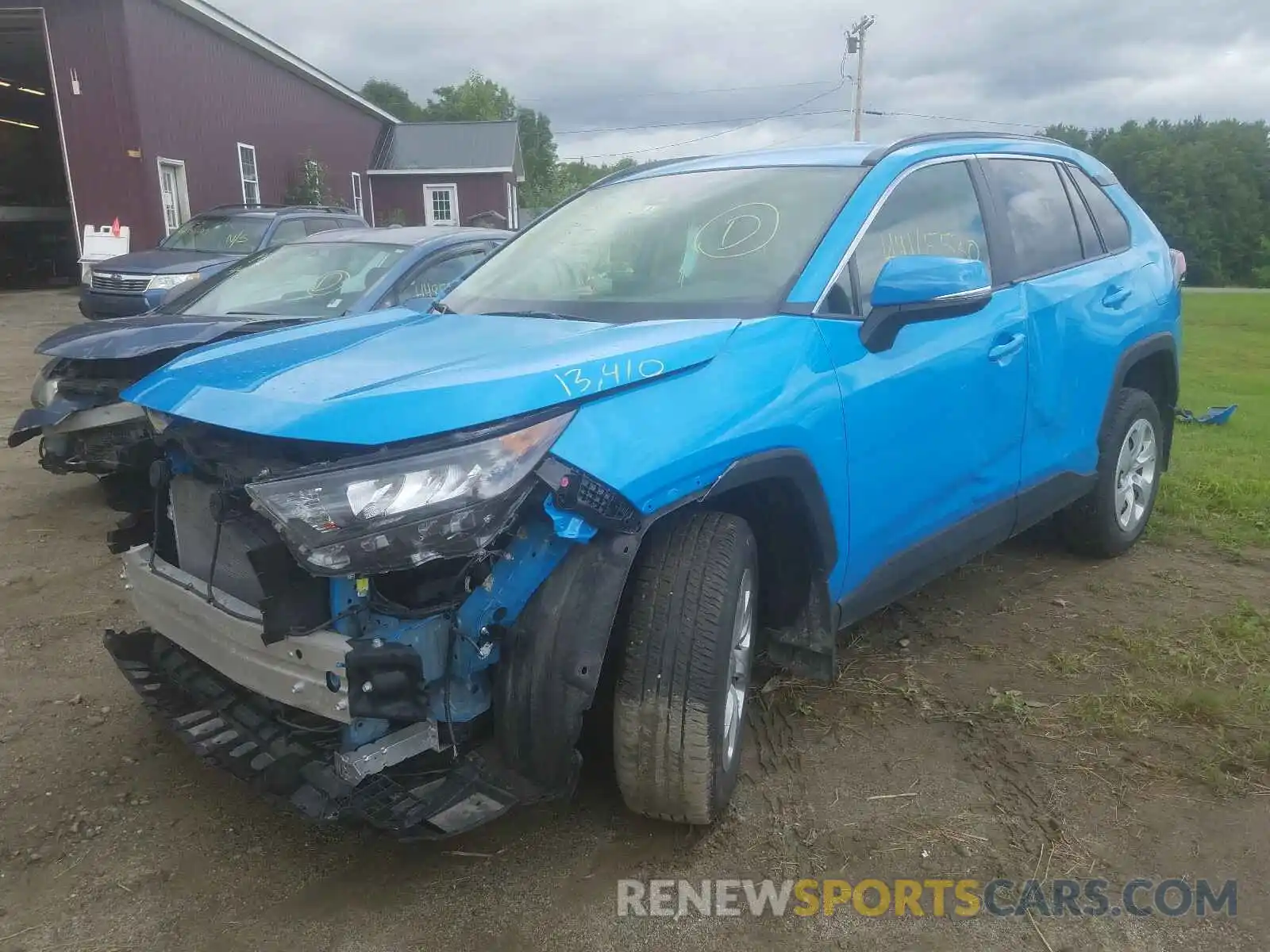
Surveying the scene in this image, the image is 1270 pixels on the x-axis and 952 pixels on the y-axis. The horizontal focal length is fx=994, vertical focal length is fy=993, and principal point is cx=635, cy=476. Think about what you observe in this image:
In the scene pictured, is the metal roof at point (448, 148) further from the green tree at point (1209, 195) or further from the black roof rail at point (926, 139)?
the green tree at point (1209, 195)

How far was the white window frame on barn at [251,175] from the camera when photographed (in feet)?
70.6

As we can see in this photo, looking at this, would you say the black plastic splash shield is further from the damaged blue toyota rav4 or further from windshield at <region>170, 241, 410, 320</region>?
windshield at <region>170, 241, 410, 320</region>

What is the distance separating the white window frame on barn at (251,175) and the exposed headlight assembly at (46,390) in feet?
56.8

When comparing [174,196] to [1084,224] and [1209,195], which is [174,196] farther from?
[1209,195]

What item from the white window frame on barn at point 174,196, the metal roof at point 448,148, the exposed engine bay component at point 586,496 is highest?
the metal roof at point 448,148

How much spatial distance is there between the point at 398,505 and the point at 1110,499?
3644mm

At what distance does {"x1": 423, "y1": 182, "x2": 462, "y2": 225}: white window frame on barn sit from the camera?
112 ft

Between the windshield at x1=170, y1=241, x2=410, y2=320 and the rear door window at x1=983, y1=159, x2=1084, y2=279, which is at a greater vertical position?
the rear door window at x1=983, y1=159, x2=1084, y2=279

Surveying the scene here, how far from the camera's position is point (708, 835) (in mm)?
2686

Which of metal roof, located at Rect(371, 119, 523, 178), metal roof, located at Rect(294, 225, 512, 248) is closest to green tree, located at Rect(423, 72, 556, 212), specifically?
metal roof, located at Rect(371, 119, 523, 178)

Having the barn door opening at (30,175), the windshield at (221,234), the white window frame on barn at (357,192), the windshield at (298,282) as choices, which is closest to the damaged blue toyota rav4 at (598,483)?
the windshield at (298,282)

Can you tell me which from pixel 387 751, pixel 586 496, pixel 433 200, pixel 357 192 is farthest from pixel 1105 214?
pixel 433 200

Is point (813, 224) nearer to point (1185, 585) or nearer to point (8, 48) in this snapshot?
point (1185, 585)

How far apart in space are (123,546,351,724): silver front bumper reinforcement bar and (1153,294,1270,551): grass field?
4.57 m
